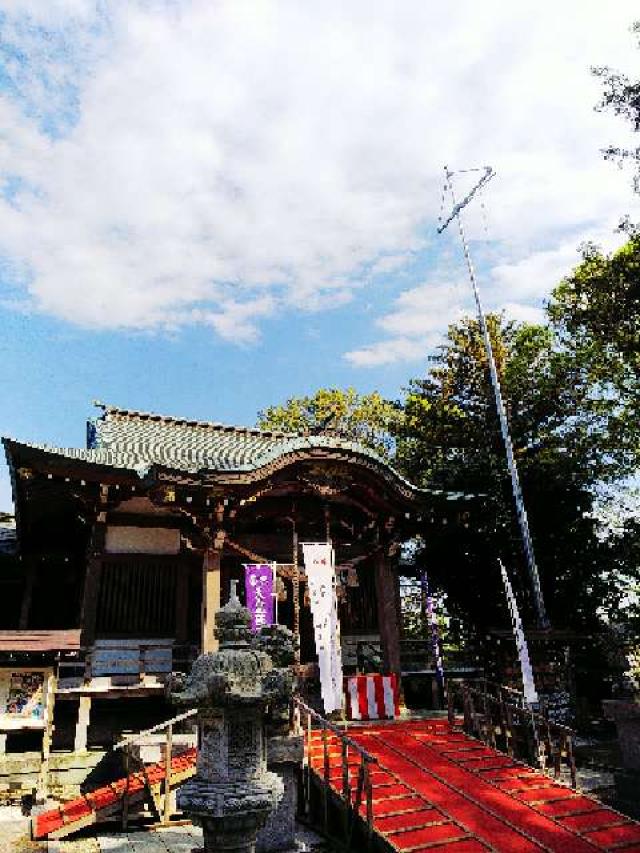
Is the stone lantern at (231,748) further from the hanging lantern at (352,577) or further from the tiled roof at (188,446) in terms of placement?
the hanging lantern at (352,577)

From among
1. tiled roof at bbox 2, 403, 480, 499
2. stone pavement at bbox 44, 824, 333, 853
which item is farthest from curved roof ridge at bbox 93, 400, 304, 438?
stone pavement at bbox 44, 824, 333, 853

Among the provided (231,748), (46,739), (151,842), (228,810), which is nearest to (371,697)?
(151,842)

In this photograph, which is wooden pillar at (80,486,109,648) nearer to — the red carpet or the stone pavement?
the stone pavement

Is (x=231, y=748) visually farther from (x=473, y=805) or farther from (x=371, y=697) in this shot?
(x=371, y=697)

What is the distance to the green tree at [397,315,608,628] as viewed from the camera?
59.1 ft

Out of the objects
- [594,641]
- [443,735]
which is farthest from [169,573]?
[594,641]

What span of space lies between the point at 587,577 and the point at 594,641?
94.7 inches

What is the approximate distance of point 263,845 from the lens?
6496 millimetres

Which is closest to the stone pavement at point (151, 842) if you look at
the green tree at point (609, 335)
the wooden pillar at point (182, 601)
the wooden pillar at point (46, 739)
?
the wooden pillar at point (46, 739)

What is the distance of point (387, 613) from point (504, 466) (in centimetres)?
858

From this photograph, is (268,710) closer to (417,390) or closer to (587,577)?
(587,577)

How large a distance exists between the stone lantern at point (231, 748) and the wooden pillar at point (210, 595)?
19.8 ft

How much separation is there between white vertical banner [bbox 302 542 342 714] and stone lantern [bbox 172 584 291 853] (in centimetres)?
575

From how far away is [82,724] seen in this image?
1034 centimetres
